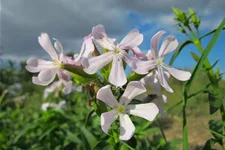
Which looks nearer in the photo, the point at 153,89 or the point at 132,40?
the point at 132,40

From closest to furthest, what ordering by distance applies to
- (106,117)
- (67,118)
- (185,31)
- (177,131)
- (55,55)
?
(106,117)
(55,55)
(185,31)
(67,118)
(177,131)

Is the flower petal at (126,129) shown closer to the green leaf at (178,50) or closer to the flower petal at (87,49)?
the flower petal at (87,49)

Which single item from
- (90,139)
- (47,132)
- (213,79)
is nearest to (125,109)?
(213,79)

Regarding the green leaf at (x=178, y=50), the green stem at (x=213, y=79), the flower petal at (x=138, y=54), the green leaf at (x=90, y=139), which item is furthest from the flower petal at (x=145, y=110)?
the green leaf at (x=90, y=139)

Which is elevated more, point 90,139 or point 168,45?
point 168,45

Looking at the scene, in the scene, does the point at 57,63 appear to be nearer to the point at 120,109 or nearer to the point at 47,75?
the point at 47,75

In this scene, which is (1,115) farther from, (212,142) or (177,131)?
(177,131)

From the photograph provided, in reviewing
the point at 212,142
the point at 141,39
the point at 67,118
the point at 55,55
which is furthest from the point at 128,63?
the point at 67,118
